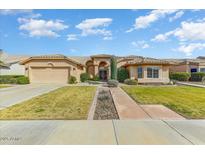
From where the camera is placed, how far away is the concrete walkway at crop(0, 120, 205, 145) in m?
5.76

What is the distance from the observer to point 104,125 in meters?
7.18

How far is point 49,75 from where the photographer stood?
30500mm

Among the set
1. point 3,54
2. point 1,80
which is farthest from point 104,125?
point 3,54

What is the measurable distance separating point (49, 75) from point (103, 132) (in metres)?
25.1

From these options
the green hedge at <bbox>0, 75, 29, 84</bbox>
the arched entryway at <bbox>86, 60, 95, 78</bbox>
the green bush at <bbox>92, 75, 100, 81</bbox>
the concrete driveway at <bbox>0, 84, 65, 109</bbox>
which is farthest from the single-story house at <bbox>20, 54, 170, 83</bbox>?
the concrete driveway at <bbox>0, 84, 65, 109</bbox>

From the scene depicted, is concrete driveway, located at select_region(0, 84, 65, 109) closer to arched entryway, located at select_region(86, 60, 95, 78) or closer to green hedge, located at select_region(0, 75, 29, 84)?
green hedge, located at select_region(0, 75, 29, 84)

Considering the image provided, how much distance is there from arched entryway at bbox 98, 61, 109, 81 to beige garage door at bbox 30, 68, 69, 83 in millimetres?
9123

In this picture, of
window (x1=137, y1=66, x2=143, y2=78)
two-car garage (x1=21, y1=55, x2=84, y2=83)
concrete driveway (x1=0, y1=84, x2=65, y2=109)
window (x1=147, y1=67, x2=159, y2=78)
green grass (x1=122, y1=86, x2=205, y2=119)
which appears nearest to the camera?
green grass (x1=122, y1=86, x2=205, y2=119)

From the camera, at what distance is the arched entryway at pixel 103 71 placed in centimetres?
3843

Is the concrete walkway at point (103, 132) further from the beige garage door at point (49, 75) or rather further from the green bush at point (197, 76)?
the green bush at point (197, 76)

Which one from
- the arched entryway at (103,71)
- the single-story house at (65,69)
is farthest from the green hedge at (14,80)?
the arched entryway at (103,71)

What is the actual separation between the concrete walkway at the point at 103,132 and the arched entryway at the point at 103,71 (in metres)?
30.8

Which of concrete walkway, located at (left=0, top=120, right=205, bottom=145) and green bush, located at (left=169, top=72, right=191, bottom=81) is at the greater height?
green bush, located at (left=169, top=72, right=191, bottom=81)
